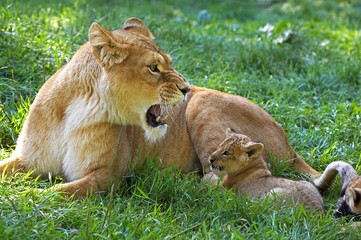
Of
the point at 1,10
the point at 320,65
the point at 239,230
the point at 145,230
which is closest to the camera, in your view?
→ the point at 145,230

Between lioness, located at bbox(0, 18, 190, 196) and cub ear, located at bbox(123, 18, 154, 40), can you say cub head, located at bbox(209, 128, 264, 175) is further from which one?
cub ear, located at bbox(123, 18, 154, 40)

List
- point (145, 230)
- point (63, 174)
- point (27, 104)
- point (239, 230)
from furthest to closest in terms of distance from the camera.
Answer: point (27, 104) → point (63, 174) → point (239, 230) → point (145, 230)

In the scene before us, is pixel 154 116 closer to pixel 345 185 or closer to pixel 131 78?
pixel 131 78

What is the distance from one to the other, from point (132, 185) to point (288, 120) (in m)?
2.11

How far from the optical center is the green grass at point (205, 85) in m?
4.25

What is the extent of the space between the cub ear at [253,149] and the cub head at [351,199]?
66 cm

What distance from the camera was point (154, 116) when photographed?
5000 mm

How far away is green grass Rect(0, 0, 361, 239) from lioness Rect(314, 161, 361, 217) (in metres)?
0.13

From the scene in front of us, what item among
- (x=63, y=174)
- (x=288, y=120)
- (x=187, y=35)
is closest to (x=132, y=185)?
(x=63, y=174)

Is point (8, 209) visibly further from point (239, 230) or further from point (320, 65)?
point (320, 65)

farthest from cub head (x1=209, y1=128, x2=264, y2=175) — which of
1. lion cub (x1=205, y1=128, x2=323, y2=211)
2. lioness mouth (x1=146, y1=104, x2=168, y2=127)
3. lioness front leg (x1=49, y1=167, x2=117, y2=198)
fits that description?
lioness front leg (x1=49, y1=167, x2=117, y2=198)

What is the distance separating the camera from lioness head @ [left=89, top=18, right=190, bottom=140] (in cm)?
470

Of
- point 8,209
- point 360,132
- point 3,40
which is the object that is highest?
point 3,40

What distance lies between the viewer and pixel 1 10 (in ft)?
23.8
